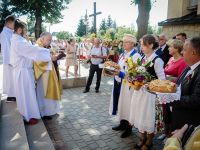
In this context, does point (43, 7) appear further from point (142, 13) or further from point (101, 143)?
point (101, 143)

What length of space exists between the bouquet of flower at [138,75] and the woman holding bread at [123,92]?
48 cm

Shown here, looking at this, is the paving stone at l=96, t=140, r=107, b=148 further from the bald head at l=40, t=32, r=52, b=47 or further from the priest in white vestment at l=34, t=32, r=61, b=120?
the bald head at l=40, t=32, r=52, b=47

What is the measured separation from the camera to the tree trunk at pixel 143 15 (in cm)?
1398

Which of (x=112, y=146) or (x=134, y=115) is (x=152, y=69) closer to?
(x=134, y=115)

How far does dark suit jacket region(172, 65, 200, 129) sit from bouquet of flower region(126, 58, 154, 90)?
0.77m

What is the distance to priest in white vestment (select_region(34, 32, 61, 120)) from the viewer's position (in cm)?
566

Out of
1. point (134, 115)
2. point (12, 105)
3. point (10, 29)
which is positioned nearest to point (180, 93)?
point (134, 115)

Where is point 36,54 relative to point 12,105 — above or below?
above

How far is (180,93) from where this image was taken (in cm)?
308

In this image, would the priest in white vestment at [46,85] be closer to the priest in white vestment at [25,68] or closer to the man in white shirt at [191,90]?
the priest in white vestment at [25,68]

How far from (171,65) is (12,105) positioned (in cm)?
361

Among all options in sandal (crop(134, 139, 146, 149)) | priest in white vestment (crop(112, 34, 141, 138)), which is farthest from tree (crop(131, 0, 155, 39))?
sandal (crop(134, 139, 146, 149))

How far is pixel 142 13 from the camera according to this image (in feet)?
46.5

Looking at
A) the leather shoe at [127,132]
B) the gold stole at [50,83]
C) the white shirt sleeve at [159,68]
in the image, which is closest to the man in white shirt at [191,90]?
the white shirt sleeve at [159,68]
